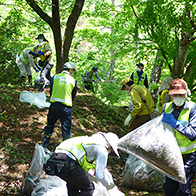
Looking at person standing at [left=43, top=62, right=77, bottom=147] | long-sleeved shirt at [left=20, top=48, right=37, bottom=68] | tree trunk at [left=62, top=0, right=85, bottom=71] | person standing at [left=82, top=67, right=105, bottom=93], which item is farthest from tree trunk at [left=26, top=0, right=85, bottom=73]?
person standing at [left=82, top=67, right=105, bottom=93]

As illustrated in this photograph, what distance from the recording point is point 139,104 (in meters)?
5.23

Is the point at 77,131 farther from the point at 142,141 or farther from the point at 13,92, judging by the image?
the point at 142,141

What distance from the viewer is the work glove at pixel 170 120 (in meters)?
3.30

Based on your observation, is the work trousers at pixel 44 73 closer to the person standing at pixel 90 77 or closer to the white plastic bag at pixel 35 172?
the person standing at pixel 90 77

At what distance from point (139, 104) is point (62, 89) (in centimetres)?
145

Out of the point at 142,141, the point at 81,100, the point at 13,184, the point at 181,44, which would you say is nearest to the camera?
the point at 142,141

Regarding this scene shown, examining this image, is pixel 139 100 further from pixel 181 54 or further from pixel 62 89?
pixel 181 54

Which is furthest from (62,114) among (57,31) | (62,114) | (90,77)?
(90,77)

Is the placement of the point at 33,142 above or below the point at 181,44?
below

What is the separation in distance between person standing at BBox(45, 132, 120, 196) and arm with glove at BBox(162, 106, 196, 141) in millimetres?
707

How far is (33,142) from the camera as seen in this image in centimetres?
559

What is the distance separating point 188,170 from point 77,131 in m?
3.81

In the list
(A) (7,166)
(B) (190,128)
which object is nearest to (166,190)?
(B) (190,128)

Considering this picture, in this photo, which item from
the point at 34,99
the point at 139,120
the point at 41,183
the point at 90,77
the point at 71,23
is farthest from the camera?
the point at 90,77
